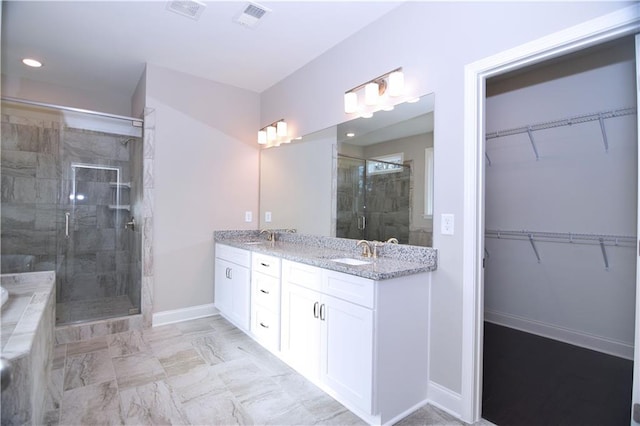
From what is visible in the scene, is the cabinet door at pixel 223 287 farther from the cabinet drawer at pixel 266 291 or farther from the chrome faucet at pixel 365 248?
the chrome faucet at pixel 365 248

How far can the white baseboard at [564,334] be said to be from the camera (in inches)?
106

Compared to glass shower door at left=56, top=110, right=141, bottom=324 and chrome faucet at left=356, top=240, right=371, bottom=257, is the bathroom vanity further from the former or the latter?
glass shower door at left=56, top=110, right=141, bottom=324

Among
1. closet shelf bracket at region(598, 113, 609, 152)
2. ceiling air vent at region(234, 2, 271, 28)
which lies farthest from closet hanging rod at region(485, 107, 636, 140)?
ceiling air vent at region(234, 2, 271, 28)

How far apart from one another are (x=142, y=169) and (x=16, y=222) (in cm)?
144

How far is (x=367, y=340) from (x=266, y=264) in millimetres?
1193

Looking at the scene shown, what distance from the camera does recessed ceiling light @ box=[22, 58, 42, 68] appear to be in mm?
3199

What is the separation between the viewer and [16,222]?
3312 mm

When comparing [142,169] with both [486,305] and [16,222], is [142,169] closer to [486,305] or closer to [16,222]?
[16,222]

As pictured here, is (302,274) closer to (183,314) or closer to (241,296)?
(241,296)

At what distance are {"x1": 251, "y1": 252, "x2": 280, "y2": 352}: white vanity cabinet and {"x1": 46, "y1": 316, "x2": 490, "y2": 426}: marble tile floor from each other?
138mm

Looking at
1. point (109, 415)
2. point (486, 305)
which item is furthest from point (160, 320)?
point (486, 305)

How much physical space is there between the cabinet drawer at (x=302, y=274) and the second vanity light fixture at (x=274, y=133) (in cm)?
164

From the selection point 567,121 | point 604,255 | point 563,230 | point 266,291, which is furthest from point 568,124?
point 266,291

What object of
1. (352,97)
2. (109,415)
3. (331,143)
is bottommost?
(109,415)
